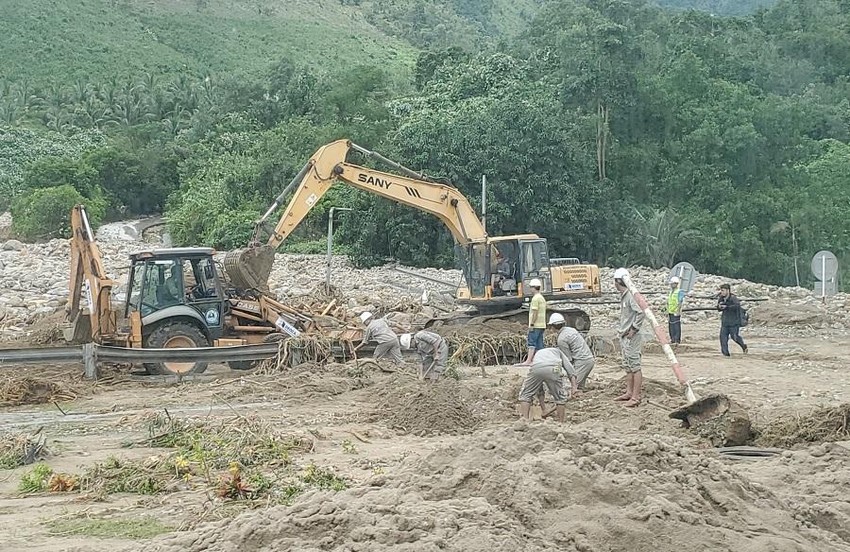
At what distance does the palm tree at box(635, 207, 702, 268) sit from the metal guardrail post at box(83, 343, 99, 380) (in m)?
28.0

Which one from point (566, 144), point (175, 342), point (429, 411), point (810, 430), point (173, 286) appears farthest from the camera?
point (566, 144)

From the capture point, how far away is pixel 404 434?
1248cm

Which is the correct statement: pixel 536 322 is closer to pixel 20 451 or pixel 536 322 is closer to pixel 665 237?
pixel 20 451

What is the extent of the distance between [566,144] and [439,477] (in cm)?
3267

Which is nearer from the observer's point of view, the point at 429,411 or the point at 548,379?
the point at 548,379

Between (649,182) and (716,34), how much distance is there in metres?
18.7

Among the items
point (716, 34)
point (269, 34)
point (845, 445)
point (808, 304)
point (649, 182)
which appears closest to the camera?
point (845, 445)

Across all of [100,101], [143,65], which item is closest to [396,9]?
[143,65]

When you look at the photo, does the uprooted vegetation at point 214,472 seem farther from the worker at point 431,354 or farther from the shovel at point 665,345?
the shovel at point 665,345

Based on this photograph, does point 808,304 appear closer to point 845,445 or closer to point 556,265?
point 556,265

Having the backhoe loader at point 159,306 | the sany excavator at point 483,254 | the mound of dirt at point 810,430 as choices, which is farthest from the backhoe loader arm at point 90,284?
the mound of dirt at point 810,430

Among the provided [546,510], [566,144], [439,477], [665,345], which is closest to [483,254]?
[665,345]

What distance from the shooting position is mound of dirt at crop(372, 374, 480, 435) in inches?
494

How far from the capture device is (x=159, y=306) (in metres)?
17.7
